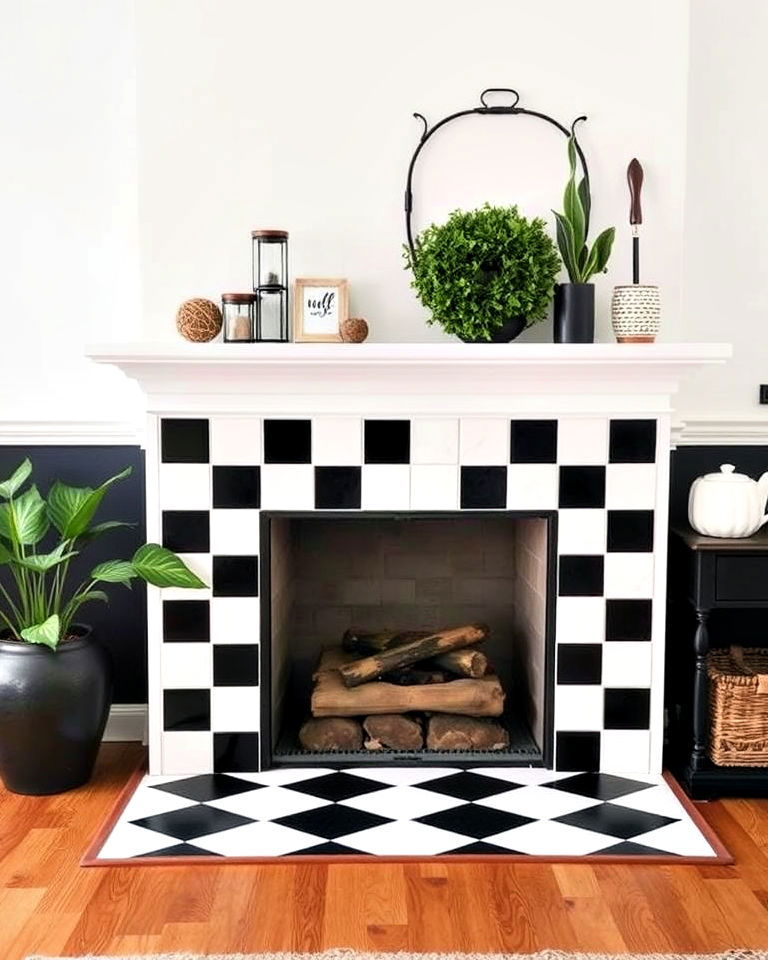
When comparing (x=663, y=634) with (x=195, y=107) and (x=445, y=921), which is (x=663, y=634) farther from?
(x=195, y=107)

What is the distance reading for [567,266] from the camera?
3.12m

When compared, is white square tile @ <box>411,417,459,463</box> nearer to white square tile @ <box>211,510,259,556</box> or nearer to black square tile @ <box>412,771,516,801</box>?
white square tile @ <box>211,510,259,556</box>

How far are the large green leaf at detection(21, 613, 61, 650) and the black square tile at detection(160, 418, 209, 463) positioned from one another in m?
0.52

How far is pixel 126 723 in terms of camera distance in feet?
11.7

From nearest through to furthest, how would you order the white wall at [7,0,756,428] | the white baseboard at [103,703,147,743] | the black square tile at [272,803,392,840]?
the black square tile at [272,803,392,840], the white wall at [7,0,756,428], the white baseboard at [103,703,147,743]

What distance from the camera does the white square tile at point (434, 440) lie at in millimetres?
3074

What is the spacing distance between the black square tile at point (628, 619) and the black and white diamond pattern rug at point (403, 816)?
15.0 inches

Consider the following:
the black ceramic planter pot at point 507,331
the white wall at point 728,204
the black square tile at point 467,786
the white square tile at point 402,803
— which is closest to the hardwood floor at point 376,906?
the white square tile at point 402,803

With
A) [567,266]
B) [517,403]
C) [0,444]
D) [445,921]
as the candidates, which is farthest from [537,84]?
[445,921]

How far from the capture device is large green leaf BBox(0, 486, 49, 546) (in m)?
3.02

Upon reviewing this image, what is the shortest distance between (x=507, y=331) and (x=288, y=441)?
640 mm

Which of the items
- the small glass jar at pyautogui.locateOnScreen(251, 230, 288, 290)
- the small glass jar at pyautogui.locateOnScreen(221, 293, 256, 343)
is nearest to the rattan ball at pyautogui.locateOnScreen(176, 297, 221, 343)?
the small glass jar at pyautogui.locateOnScreen(221, 293, 256, 343)

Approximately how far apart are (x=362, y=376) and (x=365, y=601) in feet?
2.81

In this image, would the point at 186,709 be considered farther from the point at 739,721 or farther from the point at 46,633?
the point at 739,721
